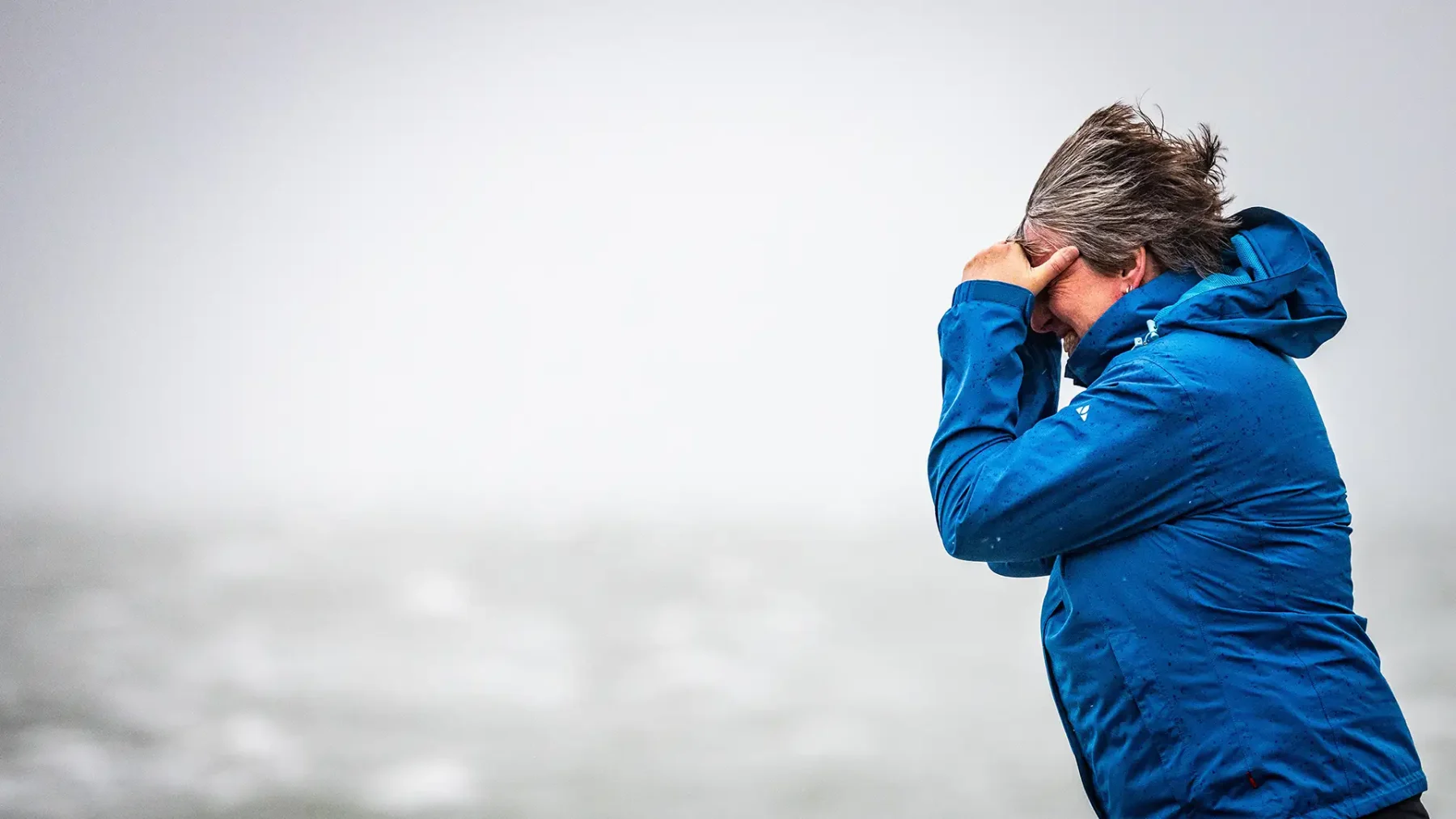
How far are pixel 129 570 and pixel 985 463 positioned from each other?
564 centimetres

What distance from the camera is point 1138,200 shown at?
4.27ft

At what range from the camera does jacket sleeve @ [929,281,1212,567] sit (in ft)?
3.64

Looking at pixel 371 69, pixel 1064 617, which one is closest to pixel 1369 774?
pixel 1064 617

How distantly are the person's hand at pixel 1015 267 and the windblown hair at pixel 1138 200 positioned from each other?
1.2 inches

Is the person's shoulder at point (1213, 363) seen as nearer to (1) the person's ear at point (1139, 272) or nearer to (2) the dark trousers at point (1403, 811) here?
(1) the person's ear at point (1139, 272)

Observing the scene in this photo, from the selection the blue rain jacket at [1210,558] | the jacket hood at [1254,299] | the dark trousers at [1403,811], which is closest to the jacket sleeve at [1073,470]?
the blue rain jacket at [1210,558]

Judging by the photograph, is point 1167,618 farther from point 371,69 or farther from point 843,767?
point 371,69

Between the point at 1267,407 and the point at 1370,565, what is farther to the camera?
the point at 1370,565

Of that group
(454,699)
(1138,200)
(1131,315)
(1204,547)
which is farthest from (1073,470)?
(454,699)

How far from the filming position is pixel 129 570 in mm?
5609

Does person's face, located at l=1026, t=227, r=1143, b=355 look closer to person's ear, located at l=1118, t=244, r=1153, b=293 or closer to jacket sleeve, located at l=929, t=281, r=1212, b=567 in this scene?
person's ear, located at l=1118, t=244, r=1153, b=293

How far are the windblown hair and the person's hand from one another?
0.03m

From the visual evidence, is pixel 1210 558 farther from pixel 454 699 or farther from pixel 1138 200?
pixel 454 699

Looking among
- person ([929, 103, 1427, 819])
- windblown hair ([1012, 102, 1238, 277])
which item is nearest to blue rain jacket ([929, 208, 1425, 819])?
person ([929, 103, 1427, 819])
